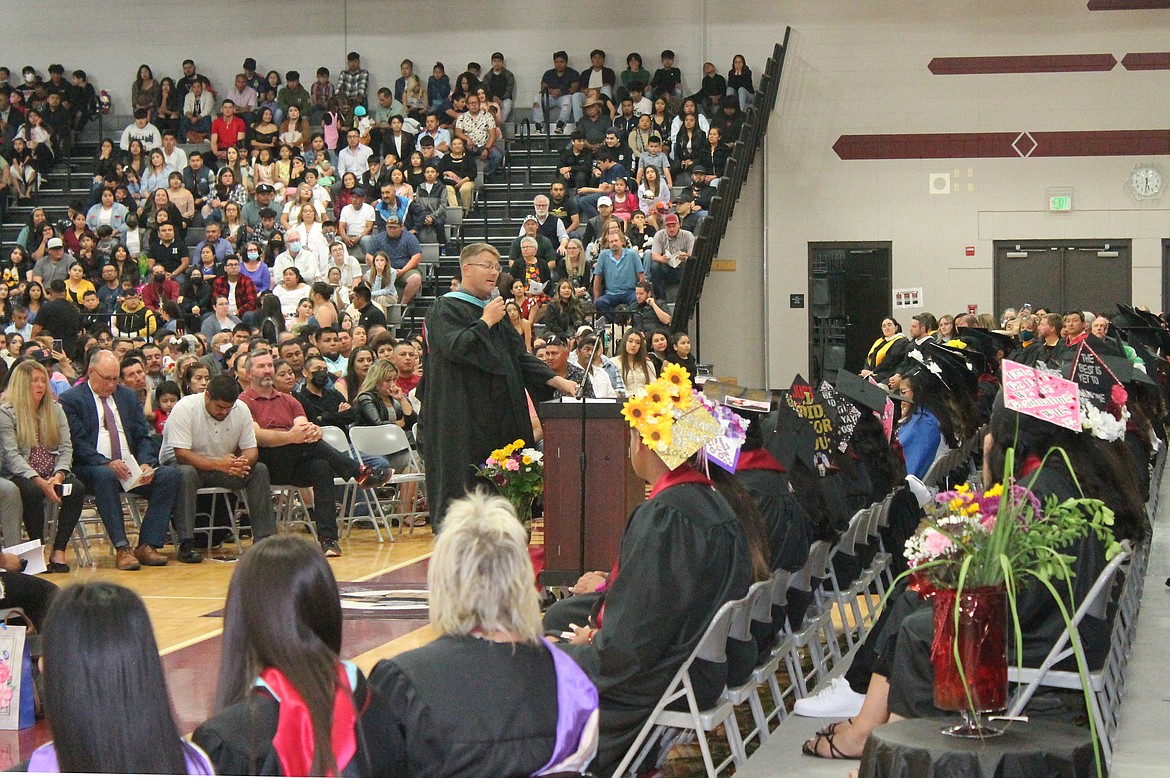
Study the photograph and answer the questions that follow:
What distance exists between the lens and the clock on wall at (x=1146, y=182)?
1906cm

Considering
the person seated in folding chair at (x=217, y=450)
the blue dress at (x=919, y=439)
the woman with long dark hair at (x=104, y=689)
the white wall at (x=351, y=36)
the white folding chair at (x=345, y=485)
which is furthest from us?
the white wall at (x=351, y=36)

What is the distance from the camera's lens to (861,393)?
22.9ft

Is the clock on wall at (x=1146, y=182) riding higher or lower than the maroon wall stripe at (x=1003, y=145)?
lower

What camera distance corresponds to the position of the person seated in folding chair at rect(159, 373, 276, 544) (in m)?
9.09

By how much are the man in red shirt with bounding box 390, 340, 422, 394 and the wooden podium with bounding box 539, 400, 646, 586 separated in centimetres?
516

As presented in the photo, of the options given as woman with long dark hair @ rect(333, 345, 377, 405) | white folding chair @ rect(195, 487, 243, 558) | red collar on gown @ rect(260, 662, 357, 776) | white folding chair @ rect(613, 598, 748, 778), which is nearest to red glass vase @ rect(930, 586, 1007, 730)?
→ white folding chair @ rect(613, 598, 748, 778)

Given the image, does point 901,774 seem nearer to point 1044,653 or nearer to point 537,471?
point 1044,653

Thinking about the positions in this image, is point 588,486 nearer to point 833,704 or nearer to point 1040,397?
point 833,704

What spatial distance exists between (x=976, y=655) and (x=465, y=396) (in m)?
3.72

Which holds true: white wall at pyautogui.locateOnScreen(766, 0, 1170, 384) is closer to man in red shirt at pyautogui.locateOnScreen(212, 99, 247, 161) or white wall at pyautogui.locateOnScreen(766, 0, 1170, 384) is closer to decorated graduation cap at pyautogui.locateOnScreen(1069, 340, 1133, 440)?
man in red shirt at pyautogui.locateOnScreen(212, 99, 247, 161)

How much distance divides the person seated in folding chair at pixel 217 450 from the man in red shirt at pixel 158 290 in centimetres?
727

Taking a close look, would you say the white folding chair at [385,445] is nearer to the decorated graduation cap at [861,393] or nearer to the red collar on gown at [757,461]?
the decorated graduation cap at [861,393]

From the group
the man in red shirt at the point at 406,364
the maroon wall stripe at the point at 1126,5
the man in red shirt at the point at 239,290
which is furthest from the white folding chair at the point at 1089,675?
the maroon wall stripe at the point at 1126,5

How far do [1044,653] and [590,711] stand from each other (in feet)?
6.82
